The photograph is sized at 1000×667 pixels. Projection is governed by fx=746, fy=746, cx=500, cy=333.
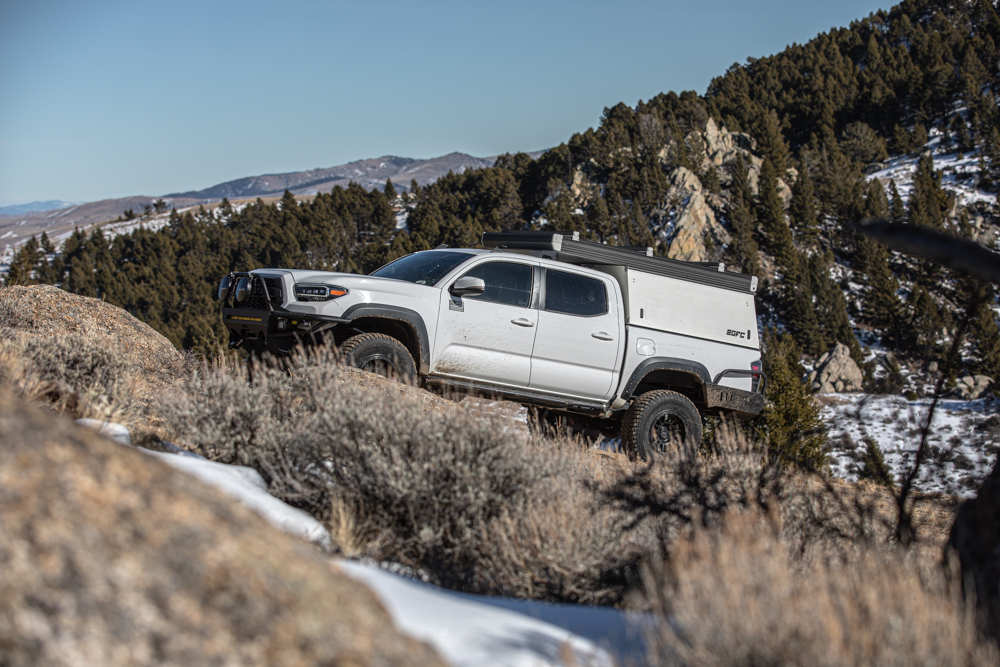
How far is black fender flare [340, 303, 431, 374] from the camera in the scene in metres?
6.16

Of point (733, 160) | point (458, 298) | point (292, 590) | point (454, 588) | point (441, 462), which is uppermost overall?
point (733, 160)

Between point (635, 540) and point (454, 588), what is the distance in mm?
1147

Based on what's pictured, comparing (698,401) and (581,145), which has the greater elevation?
(581,145)

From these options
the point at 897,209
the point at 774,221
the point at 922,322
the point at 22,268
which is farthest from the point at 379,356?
the point at 897,209

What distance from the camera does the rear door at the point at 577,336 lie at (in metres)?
6.97

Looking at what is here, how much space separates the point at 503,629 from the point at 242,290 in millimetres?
4663

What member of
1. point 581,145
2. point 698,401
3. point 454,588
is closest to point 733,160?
point 581,145

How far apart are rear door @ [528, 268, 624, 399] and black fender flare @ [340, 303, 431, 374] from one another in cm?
104

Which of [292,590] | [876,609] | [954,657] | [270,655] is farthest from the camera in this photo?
[876,609]

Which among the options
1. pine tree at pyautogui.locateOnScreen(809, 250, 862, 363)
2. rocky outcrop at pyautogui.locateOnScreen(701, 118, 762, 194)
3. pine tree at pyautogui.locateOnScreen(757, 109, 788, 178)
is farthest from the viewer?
rocky outcrop at pyautogui.locateOnScreen(701, 118, 762, 194)

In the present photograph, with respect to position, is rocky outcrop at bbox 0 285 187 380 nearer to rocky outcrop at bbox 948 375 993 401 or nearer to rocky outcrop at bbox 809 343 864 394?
rocky outcrop at bbox 809 343 864 394

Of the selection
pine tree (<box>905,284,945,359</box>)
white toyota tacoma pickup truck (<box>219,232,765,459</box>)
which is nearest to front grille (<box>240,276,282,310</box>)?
white toyota tacoma pickup truck (<box>219,232,765,459</box>)

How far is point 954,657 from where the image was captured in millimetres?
2156

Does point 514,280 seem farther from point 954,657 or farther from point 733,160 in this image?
point 733,160
